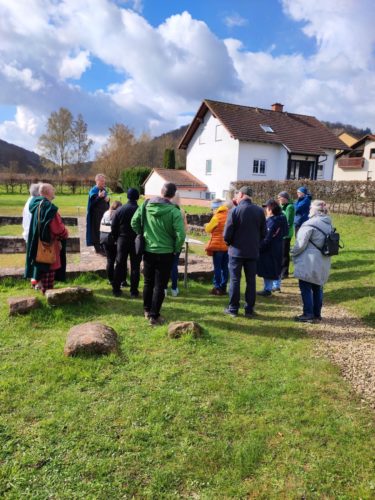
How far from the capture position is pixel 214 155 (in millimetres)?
32375

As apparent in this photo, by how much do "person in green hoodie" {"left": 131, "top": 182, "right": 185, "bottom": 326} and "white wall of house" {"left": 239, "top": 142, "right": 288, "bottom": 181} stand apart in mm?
25846

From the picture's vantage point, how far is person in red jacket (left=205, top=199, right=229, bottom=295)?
21.4 ft

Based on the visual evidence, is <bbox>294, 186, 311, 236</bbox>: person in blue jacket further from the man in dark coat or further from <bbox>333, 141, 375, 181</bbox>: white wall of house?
<bbox>333, 141, 375, 181</bbox>: white wall of house

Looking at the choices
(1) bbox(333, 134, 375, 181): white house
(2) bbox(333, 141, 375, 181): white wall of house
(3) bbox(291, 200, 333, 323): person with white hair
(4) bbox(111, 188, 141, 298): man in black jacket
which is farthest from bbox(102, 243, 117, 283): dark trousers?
(2) bbox(333, 141, 375, 181): white wall of house

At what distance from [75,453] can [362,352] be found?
3.61m

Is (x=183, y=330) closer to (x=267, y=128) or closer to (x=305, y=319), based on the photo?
(x=305, y=319)

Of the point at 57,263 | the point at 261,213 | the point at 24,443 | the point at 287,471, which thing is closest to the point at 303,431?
the point at 287,471

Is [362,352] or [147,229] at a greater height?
[147,229]

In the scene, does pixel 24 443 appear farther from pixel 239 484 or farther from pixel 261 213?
Result: pixel 261 213

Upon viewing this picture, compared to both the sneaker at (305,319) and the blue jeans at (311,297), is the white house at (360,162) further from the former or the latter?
the sneaker at (305,319)

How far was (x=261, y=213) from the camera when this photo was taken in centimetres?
552

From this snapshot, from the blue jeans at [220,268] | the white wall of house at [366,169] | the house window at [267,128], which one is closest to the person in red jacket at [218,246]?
the blue jeans at [220,268]

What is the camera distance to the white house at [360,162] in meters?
46.0

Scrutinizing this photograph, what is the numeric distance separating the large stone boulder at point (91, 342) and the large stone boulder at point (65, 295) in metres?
1.14
